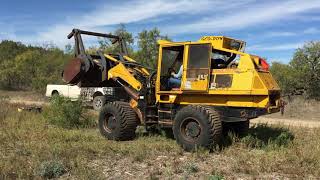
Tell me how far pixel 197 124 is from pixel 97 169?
2948 mm

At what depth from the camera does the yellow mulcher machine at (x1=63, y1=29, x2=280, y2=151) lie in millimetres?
10195

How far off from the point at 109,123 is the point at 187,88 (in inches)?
109

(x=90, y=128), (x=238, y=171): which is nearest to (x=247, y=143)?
(x=238, y=171)

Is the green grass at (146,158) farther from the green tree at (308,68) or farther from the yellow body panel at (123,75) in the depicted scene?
the green tree at (308,68)

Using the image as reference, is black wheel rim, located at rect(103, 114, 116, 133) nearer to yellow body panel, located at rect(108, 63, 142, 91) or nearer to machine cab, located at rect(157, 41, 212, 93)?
yellow body panel, located at rect(108, 63, 142, 91)

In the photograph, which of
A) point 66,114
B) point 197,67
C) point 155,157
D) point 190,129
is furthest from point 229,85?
point 66,114

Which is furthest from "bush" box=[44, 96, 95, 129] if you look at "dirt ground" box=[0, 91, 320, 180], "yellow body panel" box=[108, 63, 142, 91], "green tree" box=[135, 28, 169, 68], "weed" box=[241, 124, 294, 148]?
"green tree" box=[135, 28, 169, 68]

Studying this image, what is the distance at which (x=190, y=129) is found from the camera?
10617 millimetres

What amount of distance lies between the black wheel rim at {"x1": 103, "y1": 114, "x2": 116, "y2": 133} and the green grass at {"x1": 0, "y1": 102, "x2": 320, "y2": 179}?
1.12 ft

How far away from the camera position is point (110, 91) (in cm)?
1369

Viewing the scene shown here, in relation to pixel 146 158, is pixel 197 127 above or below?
above

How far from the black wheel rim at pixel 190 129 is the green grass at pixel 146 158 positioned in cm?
38

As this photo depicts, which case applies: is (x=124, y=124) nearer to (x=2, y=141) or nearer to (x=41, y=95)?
(x=2, y=141)

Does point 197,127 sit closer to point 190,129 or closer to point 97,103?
point 190,129
